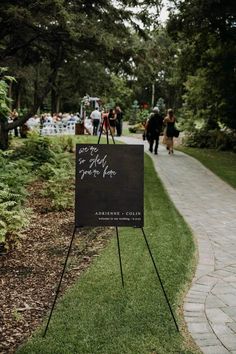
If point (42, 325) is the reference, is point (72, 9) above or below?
above

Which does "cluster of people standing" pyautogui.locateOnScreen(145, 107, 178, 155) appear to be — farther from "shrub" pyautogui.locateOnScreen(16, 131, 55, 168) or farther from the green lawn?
"shrub" pyautogui.locateOnScreen(16, 131, 55, 168)

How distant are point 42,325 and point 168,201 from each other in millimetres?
5694

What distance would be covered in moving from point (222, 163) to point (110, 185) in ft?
40.1

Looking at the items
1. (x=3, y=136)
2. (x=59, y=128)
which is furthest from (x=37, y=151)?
(x=59, y=128)

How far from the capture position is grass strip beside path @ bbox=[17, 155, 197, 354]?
3898 millimetres

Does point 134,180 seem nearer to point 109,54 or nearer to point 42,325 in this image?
point 42,325

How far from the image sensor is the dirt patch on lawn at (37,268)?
436 centimetres

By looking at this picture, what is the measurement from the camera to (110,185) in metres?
4.54

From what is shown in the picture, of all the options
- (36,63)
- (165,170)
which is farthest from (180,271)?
(36,63)

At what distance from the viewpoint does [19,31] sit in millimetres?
13008

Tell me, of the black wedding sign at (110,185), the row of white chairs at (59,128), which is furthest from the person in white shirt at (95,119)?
the black wedding sign at (110,185)

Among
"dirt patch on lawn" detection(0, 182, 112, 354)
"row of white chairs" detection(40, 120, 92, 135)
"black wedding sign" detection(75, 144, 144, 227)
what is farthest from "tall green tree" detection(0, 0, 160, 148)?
"row of white chairs" detection(40, 120, 92, 135)

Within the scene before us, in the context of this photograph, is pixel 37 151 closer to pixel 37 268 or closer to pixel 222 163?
pixel 222 163

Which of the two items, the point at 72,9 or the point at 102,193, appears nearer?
the point at 102,193
